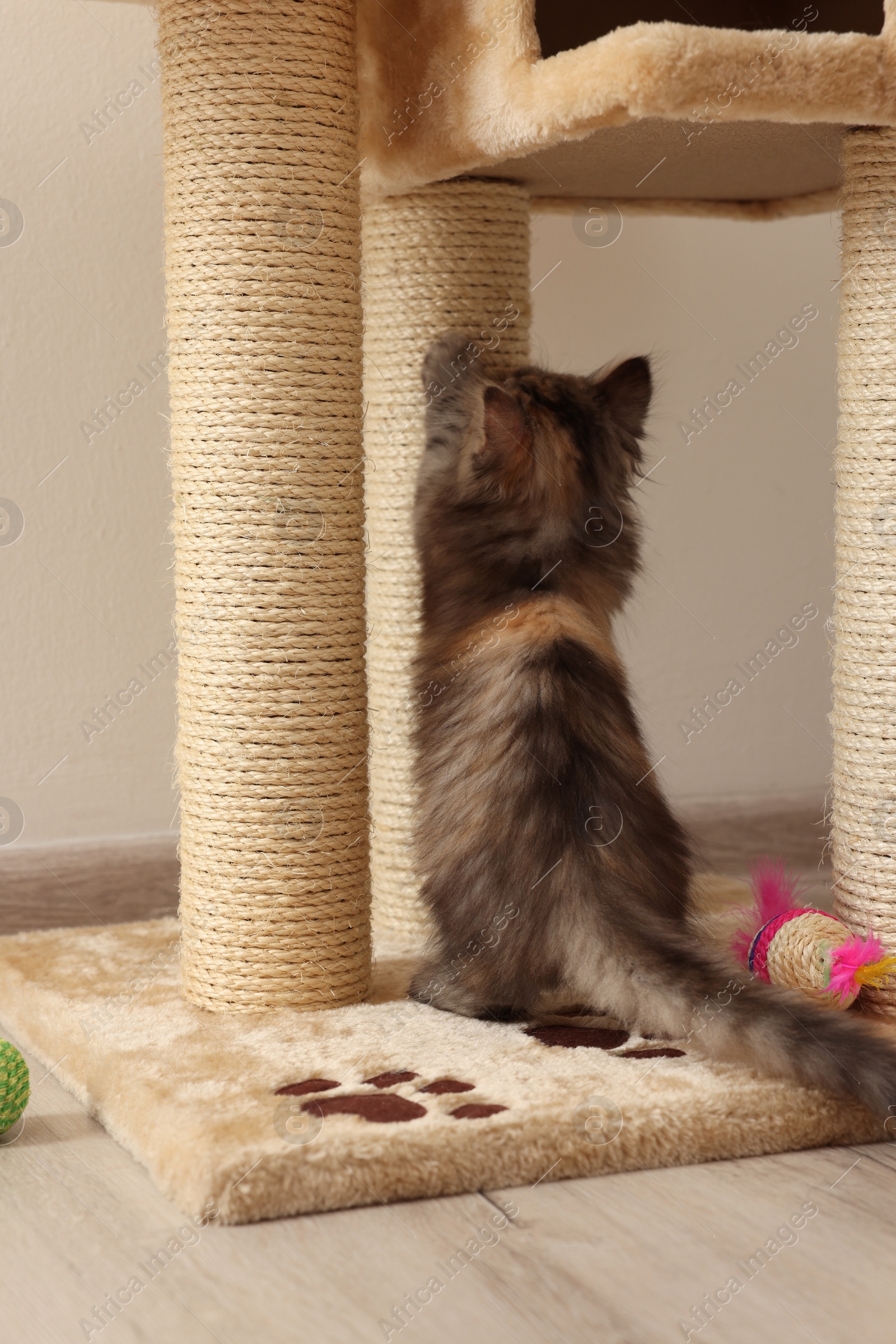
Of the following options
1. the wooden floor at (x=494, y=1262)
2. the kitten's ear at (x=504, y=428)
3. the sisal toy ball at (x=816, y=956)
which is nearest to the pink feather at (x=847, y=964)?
the sisal toy ball at (x=816, y=956)

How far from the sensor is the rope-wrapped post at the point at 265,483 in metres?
1.51

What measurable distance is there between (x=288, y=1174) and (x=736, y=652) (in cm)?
172

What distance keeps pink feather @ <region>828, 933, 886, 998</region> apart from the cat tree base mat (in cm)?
19

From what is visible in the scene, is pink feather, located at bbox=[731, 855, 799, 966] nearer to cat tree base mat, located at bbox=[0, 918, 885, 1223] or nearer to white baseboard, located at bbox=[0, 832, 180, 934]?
cat tree base mat, located at bbox=[0, 918, 885, 1223]

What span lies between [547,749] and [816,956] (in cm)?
37

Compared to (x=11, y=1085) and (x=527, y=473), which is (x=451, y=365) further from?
(x=11, y=1085)

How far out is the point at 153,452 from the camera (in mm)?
2256

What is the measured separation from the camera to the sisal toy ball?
149 centimetres

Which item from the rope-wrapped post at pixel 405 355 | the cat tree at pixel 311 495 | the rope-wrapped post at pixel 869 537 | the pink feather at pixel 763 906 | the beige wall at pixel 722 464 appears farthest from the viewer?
the beige wall at pixel 722 464

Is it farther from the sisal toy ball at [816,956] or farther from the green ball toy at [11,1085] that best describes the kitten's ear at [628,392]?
the green ball toy at [11,1085]

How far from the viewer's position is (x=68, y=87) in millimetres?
2117

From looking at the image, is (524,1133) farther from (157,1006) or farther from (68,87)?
(68,87)

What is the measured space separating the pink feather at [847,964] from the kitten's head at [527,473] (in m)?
0.47

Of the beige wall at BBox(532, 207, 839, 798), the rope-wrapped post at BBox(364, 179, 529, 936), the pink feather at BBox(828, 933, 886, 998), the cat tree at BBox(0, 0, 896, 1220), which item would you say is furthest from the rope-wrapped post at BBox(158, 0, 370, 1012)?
the beige wall at BBox(532, 207, 839, 798)
